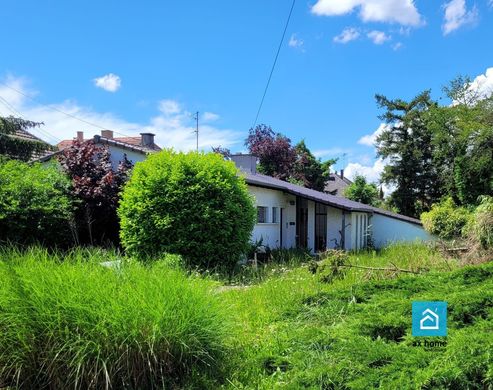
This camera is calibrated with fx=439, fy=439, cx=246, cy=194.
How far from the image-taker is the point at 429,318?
4918 millimetres

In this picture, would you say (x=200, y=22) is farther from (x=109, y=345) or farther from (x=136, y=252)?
(x=109, y=345)

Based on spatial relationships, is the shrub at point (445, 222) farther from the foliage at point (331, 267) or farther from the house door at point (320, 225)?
the foliage at point (331, 267)

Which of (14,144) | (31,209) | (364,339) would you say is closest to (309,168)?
(14,144)

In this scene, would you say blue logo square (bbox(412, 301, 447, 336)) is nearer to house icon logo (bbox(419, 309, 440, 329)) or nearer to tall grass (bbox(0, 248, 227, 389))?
house icon logo (bbox(419, 309, 440, 329))

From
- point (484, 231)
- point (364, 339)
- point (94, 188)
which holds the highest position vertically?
point (94, 188)

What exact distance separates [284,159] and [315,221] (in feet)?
46.6

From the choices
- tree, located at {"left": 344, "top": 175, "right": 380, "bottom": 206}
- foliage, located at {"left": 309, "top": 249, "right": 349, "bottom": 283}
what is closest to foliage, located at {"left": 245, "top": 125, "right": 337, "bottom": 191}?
tree, located at {"left": 344, "top": 175, "right": 380, "bottom": 206}

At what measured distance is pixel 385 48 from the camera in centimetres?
1255

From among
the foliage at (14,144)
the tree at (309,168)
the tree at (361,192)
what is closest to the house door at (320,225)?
the tree at (361,192)

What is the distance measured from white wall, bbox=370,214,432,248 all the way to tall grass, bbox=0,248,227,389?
70.2ft

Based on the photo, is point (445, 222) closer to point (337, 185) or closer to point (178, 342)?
point (178, 342)

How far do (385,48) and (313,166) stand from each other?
25545mm

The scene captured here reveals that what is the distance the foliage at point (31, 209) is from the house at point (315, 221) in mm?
8087

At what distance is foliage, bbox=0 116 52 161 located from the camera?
20281 mm
